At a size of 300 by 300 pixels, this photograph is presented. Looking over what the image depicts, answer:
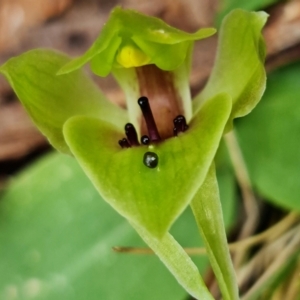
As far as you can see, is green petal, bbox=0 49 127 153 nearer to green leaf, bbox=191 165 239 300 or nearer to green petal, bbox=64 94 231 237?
green petal, bbox=64 94 231 237

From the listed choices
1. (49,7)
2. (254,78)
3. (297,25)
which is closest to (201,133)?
(254,78)

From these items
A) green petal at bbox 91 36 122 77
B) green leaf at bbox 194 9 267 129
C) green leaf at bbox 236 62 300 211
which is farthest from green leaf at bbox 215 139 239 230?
green petal at bbox 91 36 122 77

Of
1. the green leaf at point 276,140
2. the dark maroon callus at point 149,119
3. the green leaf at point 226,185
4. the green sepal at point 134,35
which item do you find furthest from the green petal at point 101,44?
the green leaf at point 276,140

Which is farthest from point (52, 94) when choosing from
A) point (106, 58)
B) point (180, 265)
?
point (180, 265)

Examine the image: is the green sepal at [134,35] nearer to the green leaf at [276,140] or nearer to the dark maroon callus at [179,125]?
the dark maroon callus at [179,125]

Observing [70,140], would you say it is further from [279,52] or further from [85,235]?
[279,52]

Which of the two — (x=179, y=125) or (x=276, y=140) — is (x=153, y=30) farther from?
(x=276, y=140)
